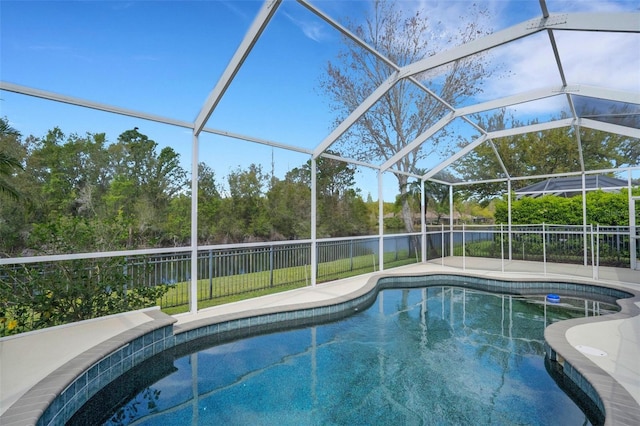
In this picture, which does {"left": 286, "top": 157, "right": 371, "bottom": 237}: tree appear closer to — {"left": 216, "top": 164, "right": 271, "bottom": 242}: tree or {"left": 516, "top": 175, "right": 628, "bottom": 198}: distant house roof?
{"left": 216, "top": 164, "right": 271, "bottom": 242}: tree

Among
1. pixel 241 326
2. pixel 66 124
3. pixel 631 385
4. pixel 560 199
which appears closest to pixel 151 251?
pixel 241 326

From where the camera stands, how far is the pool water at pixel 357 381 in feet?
10.0

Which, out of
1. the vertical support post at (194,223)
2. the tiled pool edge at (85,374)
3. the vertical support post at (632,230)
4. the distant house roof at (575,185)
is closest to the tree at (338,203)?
the vertical support post at (194,223)

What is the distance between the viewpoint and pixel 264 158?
811 centimetres

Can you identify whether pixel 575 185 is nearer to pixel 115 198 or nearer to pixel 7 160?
pixel 115 198

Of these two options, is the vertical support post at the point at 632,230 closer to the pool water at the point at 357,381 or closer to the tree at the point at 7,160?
the pool water at the point at 357,381

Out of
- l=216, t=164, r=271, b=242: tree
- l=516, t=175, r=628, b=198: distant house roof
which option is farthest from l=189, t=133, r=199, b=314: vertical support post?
l=516, t=175, r=628, b=198: distant house roof

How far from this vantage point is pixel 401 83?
9.82 m

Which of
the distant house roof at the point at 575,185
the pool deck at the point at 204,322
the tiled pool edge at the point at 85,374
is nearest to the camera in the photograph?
the tiled pool edge at the point at 85,374

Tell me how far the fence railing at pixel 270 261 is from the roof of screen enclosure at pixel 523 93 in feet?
6.57

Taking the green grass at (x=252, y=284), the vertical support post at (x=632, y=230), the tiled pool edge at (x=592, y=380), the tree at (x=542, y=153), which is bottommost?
the tiled pool edge at (x=592, y=380)

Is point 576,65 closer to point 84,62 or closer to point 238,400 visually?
point 238,400

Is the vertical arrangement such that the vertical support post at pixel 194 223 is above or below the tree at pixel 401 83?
below

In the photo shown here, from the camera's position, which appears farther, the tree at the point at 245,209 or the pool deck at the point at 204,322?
the tree at the point at 245,209
